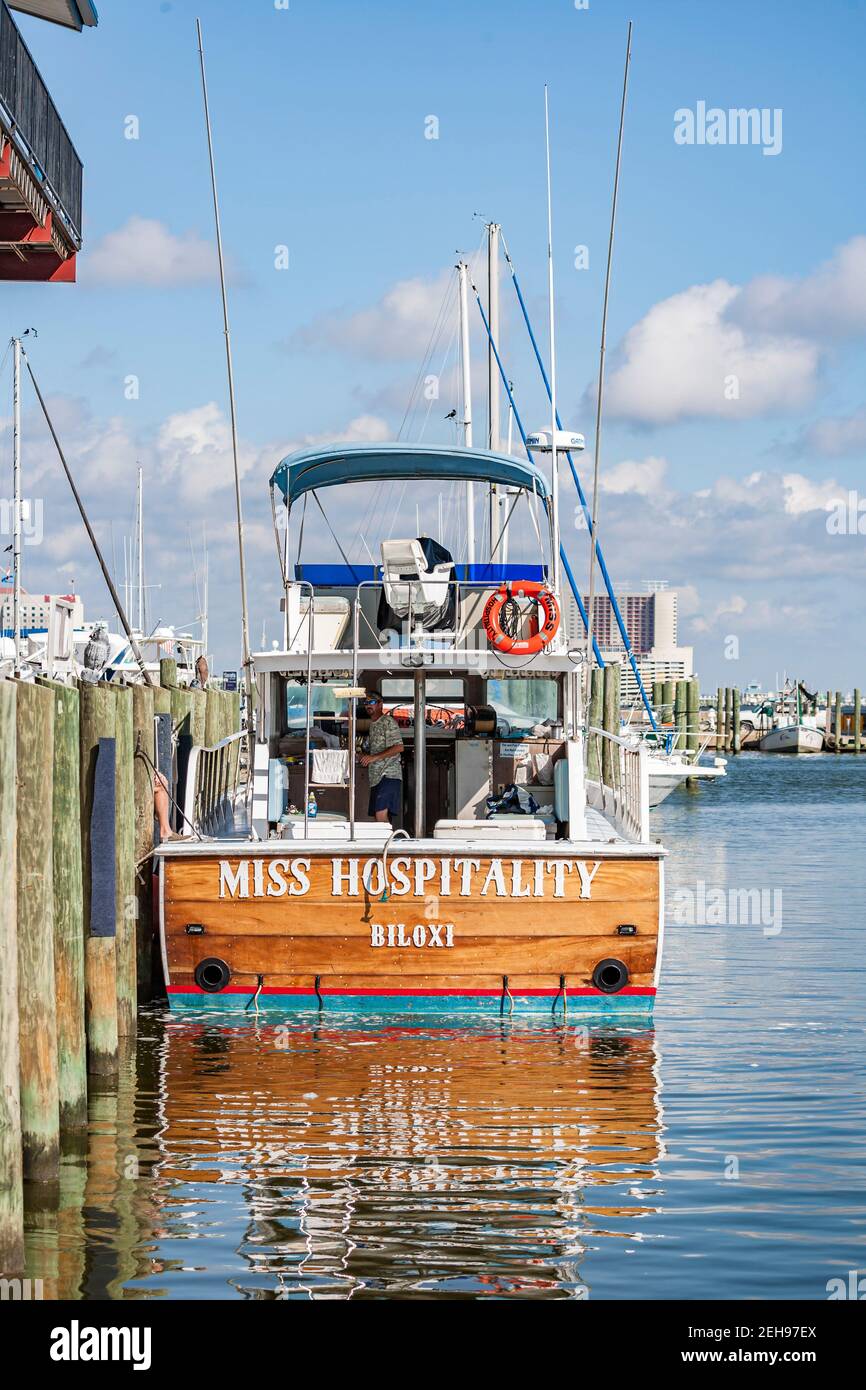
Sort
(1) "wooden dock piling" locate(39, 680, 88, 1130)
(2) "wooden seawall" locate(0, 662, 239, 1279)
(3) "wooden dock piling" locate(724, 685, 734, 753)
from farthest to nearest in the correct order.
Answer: (3) "wooden dock piling" locate(724, 685, 734, 753)
(1) "wooden dock piling" locate(39, 680, 88, 1130)
(2) "wooden seawall" locate(0, 662, 239, 1279)

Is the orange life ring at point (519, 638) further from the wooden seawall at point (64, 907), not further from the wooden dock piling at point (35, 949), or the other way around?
the wooden dock piling at point (35, 949)

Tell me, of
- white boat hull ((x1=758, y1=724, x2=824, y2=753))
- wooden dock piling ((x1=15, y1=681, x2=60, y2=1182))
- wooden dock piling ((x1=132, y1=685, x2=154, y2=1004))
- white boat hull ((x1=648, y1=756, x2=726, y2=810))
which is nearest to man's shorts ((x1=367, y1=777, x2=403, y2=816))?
wooden dock piling ((x1=132, y1=685, x2=154, y2=1004))

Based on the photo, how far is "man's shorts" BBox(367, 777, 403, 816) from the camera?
48.6 ft

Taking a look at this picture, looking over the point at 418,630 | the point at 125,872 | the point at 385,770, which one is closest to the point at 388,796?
the point at 385,770

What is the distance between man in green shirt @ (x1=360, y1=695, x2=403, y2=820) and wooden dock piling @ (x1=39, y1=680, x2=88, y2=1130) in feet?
14.5

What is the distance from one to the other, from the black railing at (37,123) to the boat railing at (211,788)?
248 inches

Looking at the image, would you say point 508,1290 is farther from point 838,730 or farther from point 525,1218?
point 838,730

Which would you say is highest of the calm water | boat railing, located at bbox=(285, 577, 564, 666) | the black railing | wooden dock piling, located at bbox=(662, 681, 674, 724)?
the black railing

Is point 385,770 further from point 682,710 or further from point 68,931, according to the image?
point 682,710

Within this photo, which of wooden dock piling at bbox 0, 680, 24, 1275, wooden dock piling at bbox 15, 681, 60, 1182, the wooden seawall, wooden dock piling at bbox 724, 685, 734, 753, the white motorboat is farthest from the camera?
the white motorboat

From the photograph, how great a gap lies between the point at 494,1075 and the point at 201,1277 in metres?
4.44

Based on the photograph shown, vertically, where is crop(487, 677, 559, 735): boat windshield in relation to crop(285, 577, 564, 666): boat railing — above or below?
below

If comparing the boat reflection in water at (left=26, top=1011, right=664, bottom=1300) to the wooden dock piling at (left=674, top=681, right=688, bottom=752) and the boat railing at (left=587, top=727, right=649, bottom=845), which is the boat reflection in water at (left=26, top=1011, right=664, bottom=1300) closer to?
the boat railing at (left=587, top=727, right=649, bottom=845)
